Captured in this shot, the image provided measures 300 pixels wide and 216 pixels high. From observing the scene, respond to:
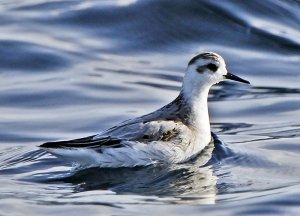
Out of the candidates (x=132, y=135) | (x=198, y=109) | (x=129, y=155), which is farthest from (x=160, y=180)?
(x=198, y=109)

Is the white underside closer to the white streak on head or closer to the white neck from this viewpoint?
the white neck

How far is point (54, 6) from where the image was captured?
1972 cm

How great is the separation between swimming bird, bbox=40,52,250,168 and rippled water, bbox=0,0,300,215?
13 centimetres

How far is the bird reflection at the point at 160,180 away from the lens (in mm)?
11133

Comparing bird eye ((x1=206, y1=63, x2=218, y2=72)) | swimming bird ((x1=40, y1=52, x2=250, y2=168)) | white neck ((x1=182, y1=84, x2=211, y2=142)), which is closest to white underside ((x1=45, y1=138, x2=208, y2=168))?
swimming bird ((x1=40, y1=52, x2=250, y2=168))

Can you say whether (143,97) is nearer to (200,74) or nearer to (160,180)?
(200,74)

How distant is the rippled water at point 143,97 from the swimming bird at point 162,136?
0.13 meters

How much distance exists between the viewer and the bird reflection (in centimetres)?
1113

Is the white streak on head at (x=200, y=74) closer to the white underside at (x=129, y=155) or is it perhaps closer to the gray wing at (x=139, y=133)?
the gray wing at (x=139, y=133)

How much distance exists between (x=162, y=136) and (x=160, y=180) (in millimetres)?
688

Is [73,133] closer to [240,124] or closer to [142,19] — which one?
[240,124]

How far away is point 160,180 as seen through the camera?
11734mm

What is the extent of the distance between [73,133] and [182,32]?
5.70 meters

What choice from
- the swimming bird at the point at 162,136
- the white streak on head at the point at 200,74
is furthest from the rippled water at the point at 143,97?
the white streak on head at the point at 200,74
